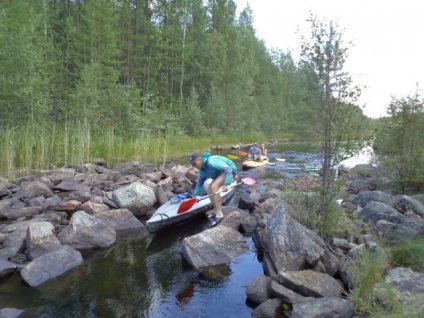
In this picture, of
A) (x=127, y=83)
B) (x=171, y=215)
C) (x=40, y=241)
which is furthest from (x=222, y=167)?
(x=127, y=83)

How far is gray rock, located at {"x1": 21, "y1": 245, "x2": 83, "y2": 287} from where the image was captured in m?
4.86

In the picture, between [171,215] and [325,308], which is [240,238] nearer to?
[171,215]

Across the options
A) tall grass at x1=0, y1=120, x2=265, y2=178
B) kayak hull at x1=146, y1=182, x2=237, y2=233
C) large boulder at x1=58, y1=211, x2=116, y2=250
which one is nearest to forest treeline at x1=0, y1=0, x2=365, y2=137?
tall grass at x1=0, y1=120, x2=265, y2=178

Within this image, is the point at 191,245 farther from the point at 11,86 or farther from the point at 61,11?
the point at 61,11

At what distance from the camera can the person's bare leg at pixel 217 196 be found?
7828 millimetres

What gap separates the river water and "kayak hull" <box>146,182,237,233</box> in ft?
2.47

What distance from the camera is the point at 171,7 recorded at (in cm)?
2800

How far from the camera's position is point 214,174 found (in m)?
8.20

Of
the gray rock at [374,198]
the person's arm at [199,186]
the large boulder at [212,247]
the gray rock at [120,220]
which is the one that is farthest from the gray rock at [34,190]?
the gray rock at [374,198]

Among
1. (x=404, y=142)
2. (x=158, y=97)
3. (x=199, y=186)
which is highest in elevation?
(x=158, y=97)

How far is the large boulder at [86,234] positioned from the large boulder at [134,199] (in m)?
1.66

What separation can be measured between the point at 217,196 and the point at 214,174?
63 centimetres

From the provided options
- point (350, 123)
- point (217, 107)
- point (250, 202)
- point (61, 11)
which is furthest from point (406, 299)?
point (61, 11)

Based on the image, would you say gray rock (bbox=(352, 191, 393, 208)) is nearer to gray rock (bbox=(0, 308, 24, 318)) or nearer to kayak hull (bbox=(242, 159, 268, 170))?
gray rock (bbox=(0, 308, 24, 318))
